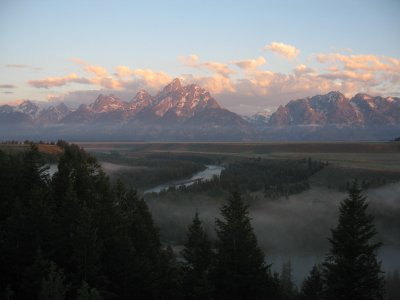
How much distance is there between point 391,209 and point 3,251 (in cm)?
13425

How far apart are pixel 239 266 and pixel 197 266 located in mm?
3508

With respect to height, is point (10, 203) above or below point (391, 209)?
above

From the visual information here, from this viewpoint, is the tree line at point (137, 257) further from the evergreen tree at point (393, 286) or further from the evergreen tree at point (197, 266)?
the evergreen tree at point (393, 286)

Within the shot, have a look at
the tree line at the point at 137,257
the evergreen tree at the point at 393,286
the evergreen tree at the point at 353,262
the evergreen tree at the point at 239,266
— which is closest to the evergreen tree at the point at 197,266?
the tree line at the point at 137,257

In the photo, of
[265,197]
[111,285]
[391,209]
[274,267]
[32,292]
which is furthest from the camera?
[265,197]

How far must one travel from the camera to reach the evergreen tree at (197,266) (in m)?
36.6

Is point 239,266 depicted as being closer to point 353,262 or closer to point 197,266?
point 197,266

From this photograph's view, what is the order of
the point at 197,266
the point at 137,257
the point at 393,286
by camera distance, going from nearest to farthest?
the point at 137,257 < the point at 197,266 < the point at 393,286

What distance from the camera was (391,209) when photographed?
479 feet

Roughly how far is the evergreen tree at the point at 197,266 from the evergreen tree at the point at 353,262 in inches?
398

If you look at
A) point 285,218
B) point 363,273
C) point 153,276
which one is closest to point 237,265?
point 153,276

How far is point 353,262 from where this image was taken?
122 ft

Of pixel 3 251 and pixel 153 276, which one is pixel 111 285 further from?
pixel 3 251

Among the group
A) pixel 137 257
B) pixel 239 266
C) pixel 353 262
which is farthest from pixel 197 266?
pixel 353 262
